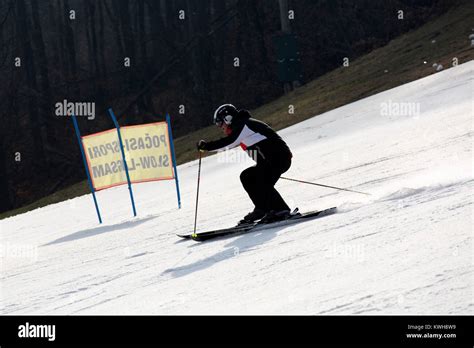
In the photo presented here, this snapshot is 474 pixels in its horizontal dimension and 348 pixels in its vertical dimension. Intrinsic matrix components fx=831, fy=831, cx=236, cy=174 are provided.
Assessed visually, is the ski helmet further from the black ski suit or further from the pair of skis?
the pair of skis

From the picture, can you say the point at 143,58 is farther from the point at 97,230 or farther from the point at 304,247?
the point at 304,247

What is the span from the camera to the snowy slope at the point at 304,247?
636cm

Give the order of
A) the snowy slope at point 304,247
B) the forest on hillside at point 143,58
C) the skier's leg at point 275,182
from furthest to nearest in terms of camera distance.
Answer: the forest on hillside at point 143,58
the skier's leg at point 275,182
the snowy slope at point 304,247

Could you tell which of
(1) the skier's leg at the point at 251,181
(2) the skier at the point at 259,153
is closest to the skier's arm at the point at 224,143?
(2) the skier at the point at 259,153

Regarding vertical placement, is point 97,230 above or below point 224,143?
below

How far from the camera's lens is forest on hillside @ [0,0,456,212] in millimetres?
37188

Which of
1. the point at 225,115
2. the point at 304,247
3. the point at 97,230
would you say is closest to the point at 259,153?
the point at 225,115

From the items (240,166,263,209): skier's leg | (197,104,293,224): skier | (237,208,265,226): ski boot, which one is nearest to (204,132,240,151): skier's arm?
(197,104,293,224): skier

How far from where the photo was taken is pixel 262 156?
33.0 feet

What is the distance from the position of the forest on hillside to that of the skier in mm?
25573

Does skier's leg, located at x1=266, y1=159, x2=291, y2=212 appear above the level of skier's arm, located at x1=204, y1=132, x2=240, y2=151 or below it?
below

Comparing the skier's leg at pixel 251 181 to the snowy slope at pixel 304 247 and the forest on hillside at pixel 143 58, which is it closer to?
the snowy slope at pixel 304 247

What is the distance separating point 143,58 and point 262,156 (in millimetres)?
32881

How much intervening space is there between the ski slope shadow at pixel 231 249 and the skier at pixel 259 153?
0.31 meters
